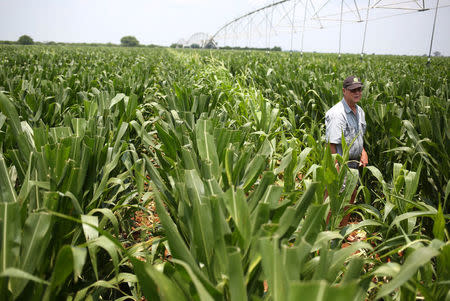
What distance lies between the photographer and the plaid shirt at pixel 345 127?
2582 millimetres

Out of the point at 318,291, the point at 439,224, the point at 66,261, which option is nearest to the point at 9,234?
the point at 66,261

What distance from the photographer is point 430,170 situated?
2.10m

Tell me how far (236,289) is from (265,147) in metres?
1.20

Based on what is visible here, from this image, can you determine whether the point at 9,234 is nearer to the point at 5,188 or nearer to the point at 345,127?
the point at 5,188

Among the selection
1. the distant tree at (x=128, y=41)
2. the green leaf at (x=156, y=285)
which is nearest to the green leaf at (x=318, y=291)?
the green leaf at (x=156, y=285)

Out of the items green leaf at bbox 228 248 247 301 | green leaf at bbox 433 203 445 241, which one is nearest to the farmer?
green leaf at bbox 433 203 445 241

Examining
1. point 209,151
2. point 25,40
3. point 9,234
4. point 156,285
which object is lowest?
point 156,285

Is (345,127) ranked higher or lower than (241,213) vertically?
higher

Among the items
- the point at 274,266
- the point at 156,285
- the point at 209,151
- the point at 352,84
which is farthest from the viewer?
the point at 352,84

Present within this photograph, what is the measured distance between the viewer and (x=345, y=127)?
2.61 m

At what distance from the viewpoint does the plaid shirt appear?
2582 mm

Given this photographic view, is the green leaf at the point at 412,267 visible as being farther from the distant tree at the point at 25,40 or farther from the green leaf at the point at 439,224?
the distant tree at the point at 25,40

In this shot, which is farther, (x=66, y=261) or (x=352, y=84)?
(x=352, y=84)

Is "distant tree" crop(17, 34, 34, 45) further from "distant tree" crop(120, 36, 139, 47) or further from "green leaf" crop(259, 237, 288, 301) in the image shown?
"green leaf" crop(259, 237, 288, 301)
